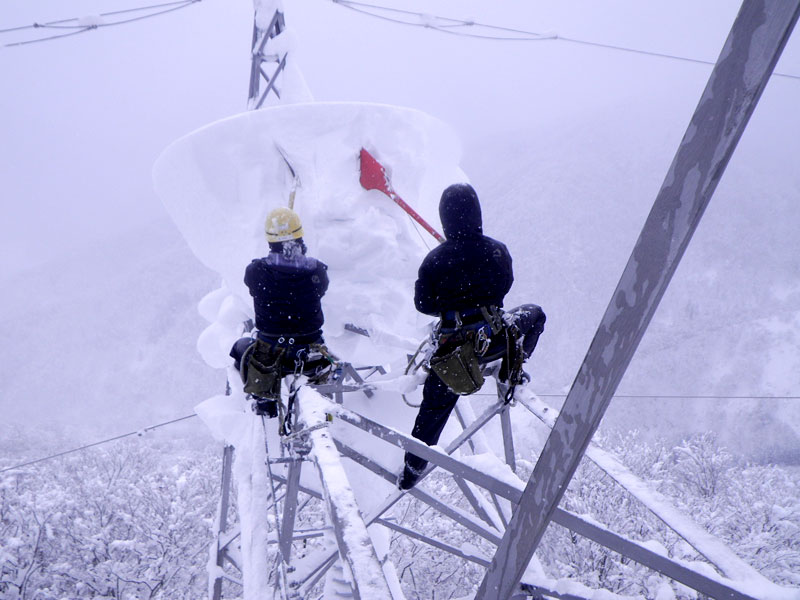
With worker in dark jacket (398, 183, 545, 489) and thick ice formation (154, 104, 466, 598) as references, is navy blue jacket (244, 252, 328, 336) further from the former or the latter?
worker in dark jacket (398, 183, 545, 489)

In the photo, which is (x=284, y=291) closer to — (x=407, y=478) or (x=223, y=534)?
(x=407, y=478)

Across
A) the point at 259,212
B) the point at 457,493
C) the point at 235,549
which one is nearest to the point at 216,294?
the point at 259,212

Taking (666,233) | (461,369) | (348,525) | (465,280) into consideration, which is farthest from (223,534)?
(666,233)

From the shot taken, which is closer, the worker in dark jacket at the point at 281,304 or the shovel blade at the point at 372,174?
the worker in dark jacket at the point at 281,304

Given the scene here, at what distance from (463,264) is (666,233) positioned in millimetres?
2072

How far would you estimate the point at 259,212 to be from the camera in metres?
4.86

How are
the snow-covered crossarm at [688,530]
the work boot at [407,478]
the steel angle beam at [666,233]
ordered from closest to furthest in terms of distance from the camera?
the steel angle beam at [666,233] < the snow-covered crossarm at [688,530] < the work boot at [407,478]

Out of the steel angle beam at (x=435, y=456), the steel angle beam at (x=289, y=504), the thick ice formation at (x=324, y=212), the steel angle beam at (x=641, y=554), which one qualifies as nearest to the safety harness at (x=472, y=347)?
the steel angle beam at (x=435, y=456)

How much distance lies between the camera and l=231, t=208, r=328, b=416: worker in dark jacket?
12.6ft

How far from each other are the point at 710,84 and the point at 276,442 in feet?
16.3

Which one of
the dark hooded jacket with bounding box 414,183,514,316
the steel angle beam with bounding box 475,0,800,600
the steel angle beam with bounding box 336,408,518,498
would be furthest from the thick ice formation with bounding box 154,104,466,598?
the steel angle beam with bounding box 475,0,800,600

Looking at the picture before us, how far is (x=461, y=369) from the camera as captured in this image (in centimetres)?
323

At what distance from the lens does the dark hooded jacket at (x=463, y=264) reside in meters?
3.29

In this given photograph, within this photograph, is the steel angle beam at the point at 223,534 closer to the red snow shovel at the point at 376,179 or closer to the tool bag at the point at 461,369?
the red snow shovel at the point at 376,179
